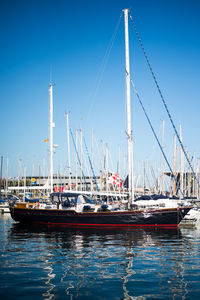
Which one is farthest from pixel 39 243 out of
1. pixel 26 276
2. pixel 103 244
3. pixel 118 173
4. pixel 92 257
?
pixel 118 173

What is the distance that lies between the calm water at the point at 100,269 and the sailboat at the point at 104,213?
21.3 feet

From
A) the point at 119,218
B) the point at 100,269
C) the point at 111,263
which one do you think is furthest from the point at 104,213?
the point at 100,269

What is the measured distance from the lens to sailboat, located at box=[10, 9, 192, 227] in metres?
27.2

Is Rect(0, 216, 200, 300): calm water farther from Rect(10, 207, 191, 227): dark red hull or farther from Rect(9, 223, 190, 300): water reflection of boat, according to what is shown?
Rect(10, 207, 191, 227): dark red hull

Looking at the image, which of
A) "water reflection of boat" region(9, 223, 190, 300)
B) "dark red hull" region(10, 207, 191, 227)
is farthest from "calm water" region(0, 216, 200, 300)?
"dark red hull" region(10, 207, 191, 227)

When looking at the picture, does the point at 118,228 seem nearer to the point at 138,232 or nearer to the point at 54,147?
the point at 138,232

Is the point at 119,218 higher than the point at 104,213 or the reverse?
the reverse

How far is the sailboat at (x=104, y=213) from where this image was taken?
89.1 ft

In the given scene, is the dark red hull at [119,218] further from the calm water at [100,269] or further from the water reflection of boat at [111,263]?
the calm water at [100,269]

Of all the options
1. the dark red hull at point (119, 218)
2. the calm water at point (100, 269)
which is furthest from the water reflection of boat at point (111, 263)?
the dark red hull at point (119, 218)

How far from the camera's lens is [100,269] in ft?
40.8

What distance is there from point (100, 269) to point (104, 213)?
1540 centimetres

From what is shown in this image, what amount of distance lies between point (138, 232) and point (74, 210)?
683 centimetres

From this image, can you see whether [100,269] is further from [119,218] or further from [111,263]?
[119,218]
